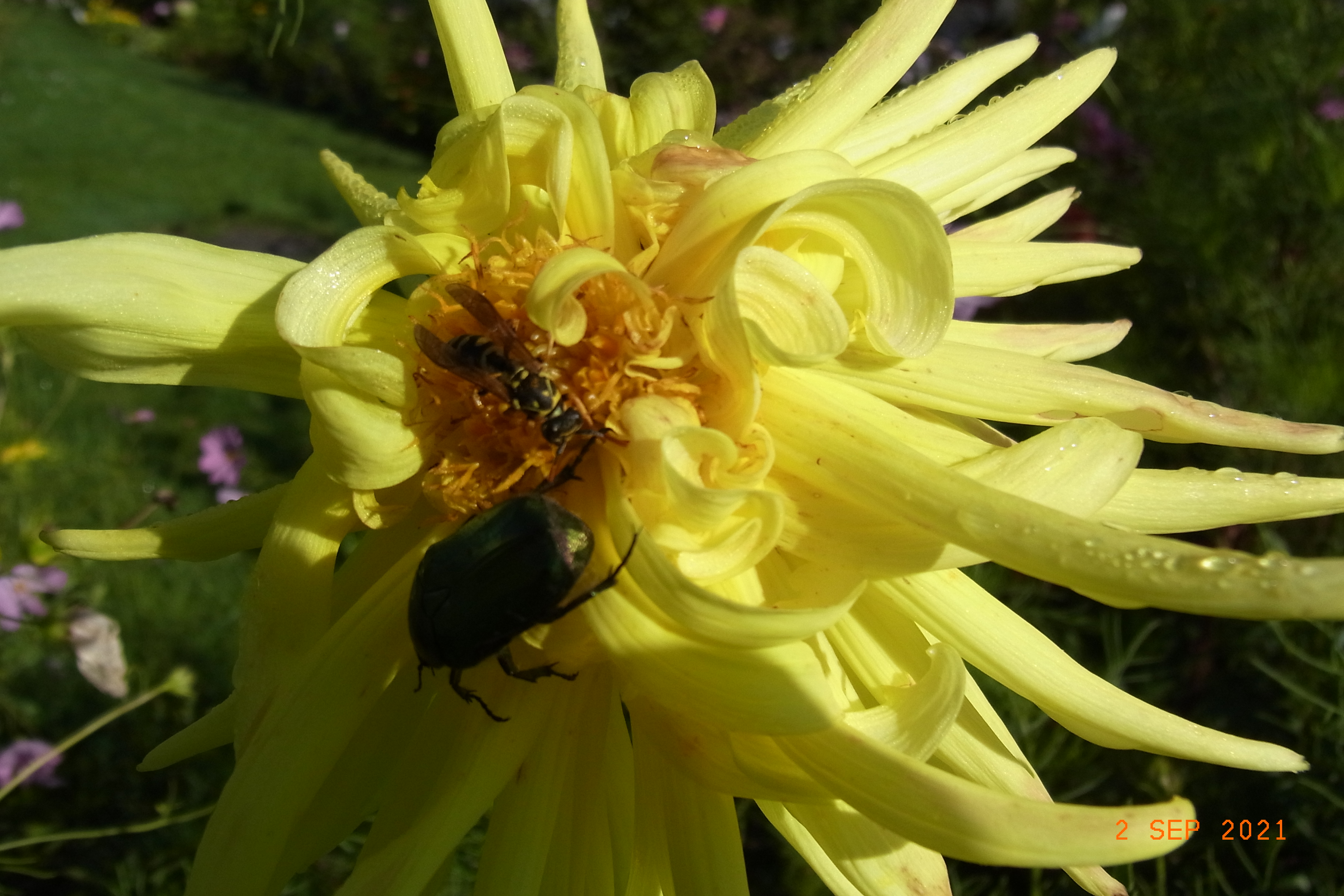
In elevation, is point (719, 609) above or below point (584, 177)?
below

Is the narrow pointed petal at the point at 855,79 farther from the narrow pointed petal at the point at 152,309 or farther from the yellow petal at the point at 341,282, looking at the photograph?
the narrow pointed petal at the point at 152,309

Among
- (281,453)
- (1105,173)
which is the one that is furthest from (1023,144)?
(281,453)

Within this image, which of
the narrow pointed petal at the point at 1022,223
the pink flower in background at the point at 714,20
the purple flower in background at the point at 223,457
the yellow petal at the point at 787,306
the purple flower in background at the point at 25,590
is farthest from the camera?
the pink flower in background at the point at 714,20

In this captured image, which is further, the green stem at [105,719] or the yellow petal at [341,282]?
the green stem at [105,719]

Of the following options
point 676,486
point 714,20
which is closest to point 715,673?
point 676,486

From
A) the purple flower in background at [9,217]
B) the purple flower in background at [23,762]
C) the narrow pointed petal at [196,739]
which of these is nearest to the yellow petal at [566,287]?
the narrow pointed petal at [196,739]

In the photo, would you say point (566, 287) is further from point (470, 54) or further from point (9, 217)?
point (9, 217)
